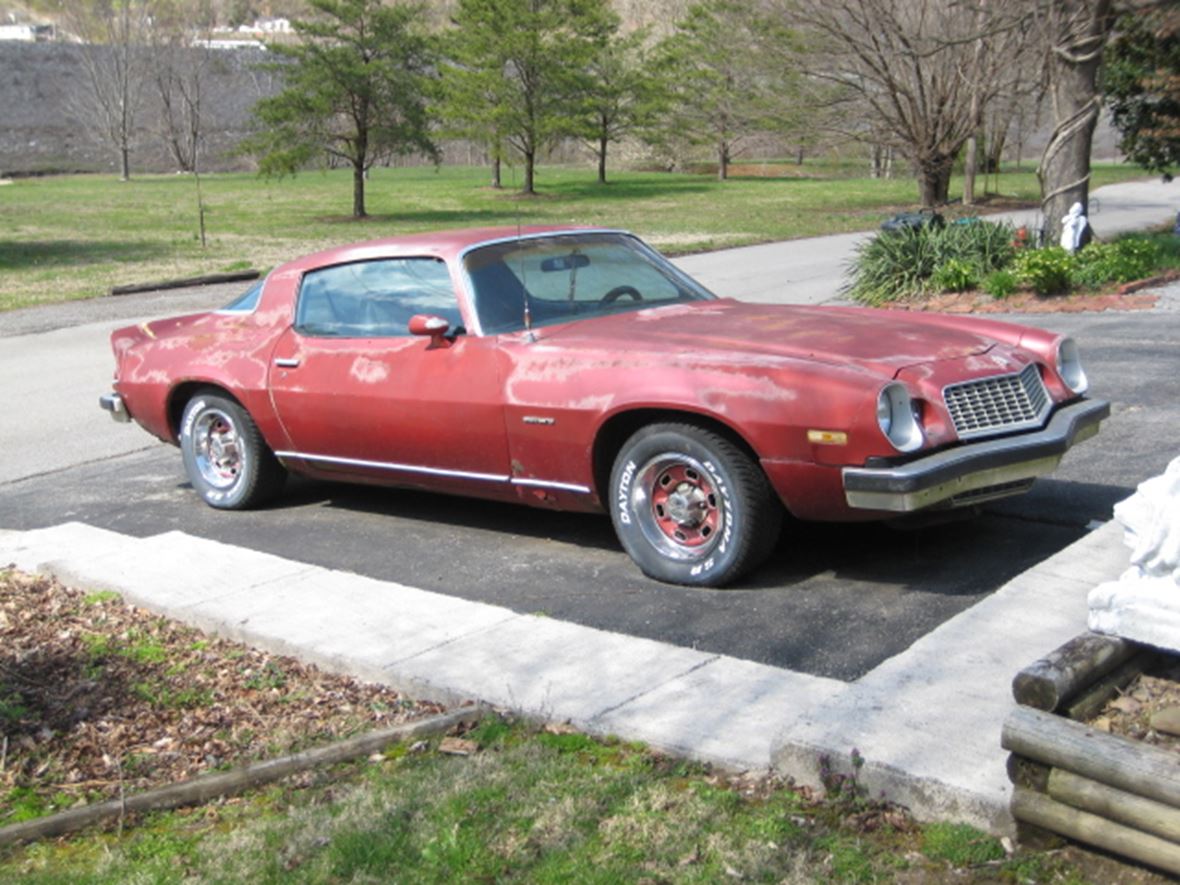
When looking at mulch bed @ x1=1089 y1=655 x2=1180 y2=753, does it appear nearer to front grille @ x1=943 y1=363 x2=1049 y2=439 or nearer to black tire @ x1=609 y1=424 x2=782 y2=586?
front grille @ x1=943 y1=363 x2=1049 y2=439

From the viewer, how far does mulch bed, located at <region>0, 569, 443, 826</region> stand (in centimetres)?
438

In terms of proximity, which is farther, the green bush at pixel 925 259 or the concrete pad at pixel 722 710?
the green bush at pixel 925 259

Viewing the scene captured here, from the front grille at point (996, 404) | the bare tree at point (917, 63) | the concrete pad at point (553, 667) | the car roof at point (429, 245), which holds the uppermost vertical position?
the bare tree at point (917, 63)

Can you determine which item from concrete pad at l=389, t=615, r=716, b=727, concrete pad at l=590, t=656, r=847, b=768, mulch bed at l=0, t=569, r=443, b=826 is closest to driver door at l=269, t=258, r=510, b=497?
concrete pad at l=389, t=615, r=716, b=727

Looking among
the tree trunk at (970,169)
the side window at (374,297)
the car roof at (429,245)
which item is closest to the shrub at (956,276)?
the car roof at (429,245)

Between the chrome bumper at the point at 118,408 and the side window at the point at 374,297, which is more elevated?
the side window at the point at 374,297

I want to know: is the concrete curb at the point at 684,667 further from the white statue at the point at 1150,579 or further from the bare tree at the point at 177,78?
the bare tree at the point at 177,78

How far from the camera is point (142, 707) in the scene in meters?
4.87

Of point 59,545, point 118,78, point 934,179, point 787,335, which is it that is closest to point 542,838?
point 787,335

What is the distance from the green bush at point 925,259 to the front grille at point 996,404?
10197 millimetres

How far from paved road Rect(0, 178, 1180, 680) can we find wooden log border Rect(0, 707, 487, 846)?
120cm

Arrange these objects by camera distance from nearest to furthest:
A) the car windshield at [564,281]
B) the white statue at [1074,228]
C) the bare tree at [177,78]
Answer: the car windshield at [564,281]
the white statue at [1074,228]
the bare tree at [177,78]

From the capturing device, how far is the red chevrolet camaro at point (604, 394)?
552 centimetres

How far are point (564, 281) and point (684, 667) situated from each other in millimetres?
2575
